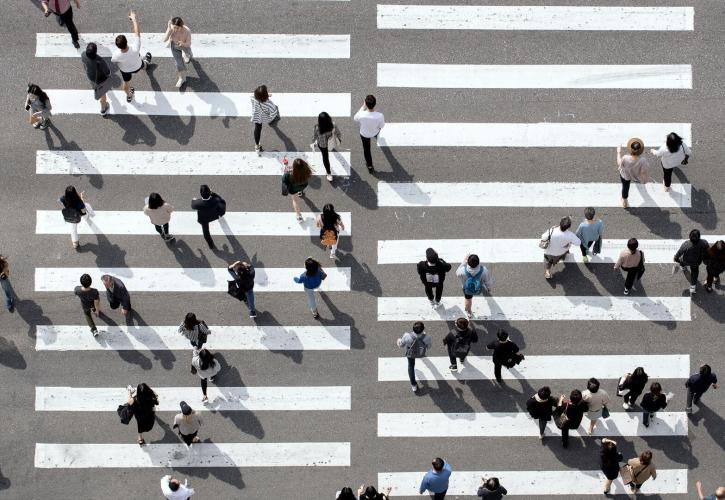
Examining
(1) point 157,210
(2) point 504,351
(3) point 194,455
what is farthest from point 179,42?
(2) point 504,351

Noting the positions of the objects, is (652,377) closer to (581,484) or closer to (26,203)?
(581,484)

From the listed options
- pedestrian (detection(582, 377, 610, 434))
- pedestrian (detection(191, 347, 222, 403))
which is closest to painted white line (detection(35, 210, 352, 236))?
pedestrian (detection(191, 347, 222, 403))

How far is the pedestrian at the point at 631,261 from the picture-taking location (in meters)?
24.2

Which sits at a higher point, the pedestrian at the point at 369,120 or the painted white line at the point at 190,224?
the pedestrian at the point at 369,120

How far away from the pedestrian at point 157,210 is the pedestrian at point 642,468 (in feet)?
31.3

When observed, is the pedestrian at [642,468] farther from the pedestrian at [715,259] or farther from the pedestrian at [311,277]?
the pedestrian at [311,277]

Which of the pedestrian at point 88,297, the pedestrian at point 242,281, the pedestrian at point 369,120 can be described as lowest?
the pedestrian at point 88,297

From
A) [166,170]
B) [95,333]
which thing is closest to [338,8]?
[166,170]

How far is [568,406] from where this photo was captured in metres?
23.3

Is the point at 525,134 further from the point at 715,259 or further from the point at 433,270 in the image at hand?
the point at 715,259

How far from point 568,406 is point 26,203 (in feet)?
36.8

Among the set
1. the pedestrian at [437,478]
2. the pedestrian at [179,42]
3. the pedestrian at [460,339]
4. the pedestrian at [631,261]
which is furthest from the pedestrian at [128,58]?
the pedestrian at [631,261]

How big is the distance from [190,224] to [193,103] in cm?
271

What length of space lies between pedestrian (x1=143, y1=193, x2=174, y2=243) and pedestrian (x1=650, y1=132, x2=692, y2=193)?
9.49 meters
